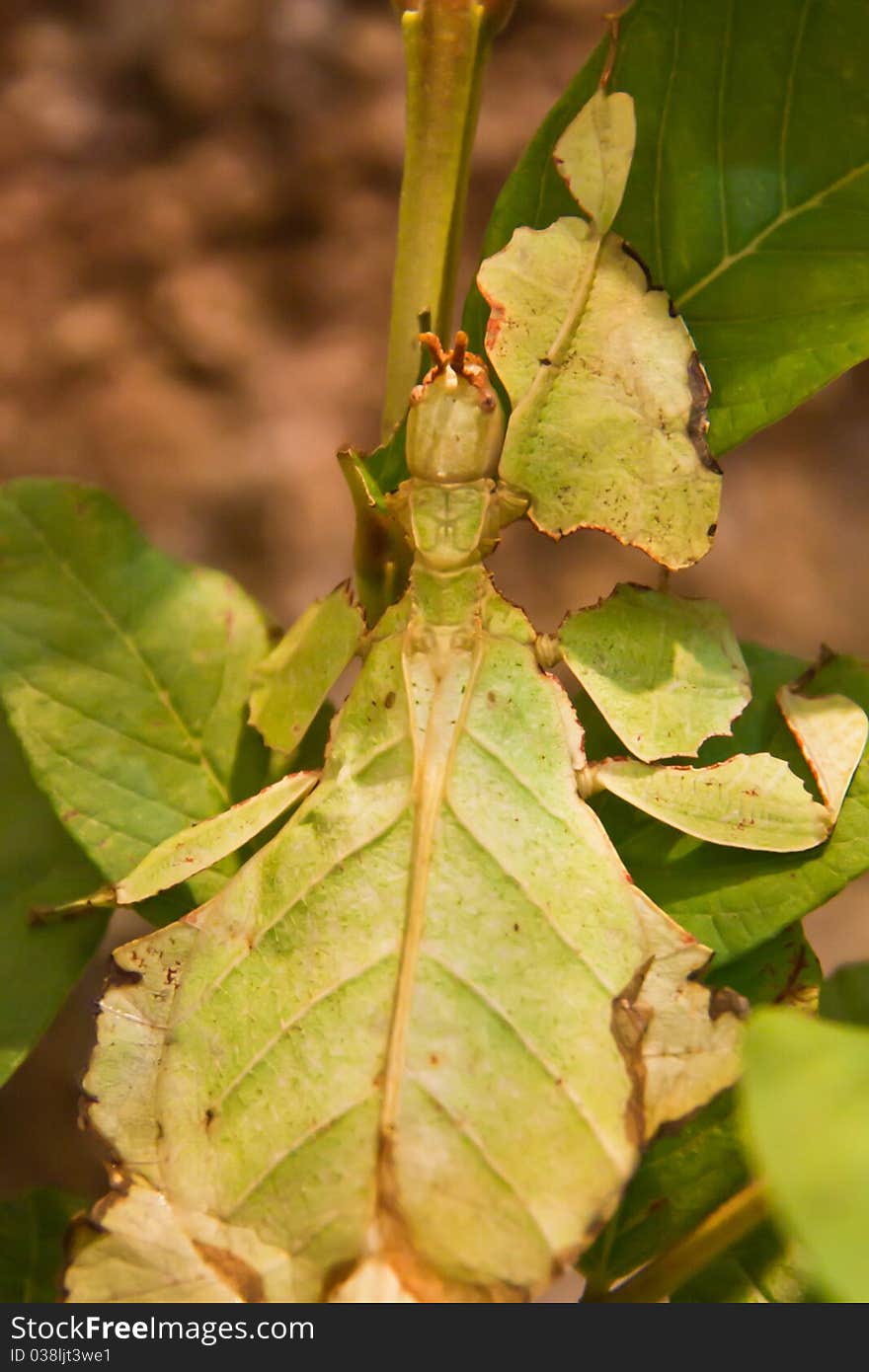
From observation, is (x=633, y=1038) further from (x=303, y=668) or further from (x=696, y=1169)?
(x=303, y=668)

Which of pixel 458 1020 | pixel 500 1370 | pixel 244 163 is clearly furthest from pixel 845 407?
pixel 500 1370

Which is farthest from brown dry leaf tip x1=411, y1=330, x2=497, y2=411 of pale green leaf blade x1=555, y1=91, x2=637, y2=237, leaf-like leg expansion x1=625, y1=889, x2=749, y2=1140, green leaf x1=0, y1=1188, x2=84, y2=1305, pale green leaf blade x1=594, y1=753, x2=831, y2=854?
green leaf x1=0, y1=1188, x2=84, y2=1305

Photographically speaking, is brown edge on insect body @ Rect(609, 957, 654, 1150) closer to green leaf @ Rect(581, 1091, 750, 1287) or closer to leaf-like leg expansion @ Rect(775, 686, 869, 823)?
green leaf @ Rect(581, 1091, 750, 1287)

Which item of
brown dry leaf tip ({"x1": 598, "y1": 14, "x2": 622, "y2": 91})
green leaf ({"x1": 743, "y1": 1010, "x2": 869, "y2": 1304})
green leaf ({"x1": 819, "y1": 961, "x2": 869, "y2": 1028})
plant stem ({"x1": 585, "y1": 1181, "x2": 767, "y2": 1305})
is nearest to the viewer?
green leaf ({"x1": 743, "y1": 1010, "x2": 869, "y2": 1304})

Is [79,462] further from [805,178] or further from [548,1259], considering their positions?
[548,1259]

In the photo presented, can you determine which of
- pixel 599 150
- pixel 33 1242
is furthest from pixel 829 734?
pixel 33 1242

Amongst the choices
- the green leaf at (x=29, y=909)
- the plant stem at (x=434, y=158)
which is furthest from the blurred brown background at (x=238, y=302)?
the plant stem at (x=434, y=158)

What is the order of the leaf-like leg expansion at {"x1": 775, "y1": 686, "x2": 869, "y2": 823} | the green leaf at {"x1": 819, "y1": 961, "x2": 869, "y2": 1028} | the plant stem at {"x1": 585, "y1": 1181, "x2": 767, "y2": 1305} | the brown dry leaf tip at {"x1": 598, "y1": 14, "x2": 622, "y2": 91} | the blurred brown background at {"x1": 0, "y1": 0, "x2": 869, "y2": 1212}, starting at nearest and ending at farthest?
the plant stem at {"x1": 585, "y1": 1181, "x2": 767, "y2": 1305} → the brown dry leaf tip at {"x1": 598, "y1": 14, "x2": 622, "y2": 91} → the leaf-like leg expansion at {"x1": 775, "y1": 686, "x2": 869, "y2": 823} → the green leaf at {"x1": 819, "y1": 961, "x2": 869, "y2": 1028} → the blurred brown background at {"x1": 0, "y1": 0, "x2": 869, "y2": 1212}

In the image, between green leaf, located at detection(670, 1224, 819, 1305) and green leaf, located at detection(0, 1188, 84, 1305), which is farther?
green leaf, located at detection(0, 1188, 84, 1305)
